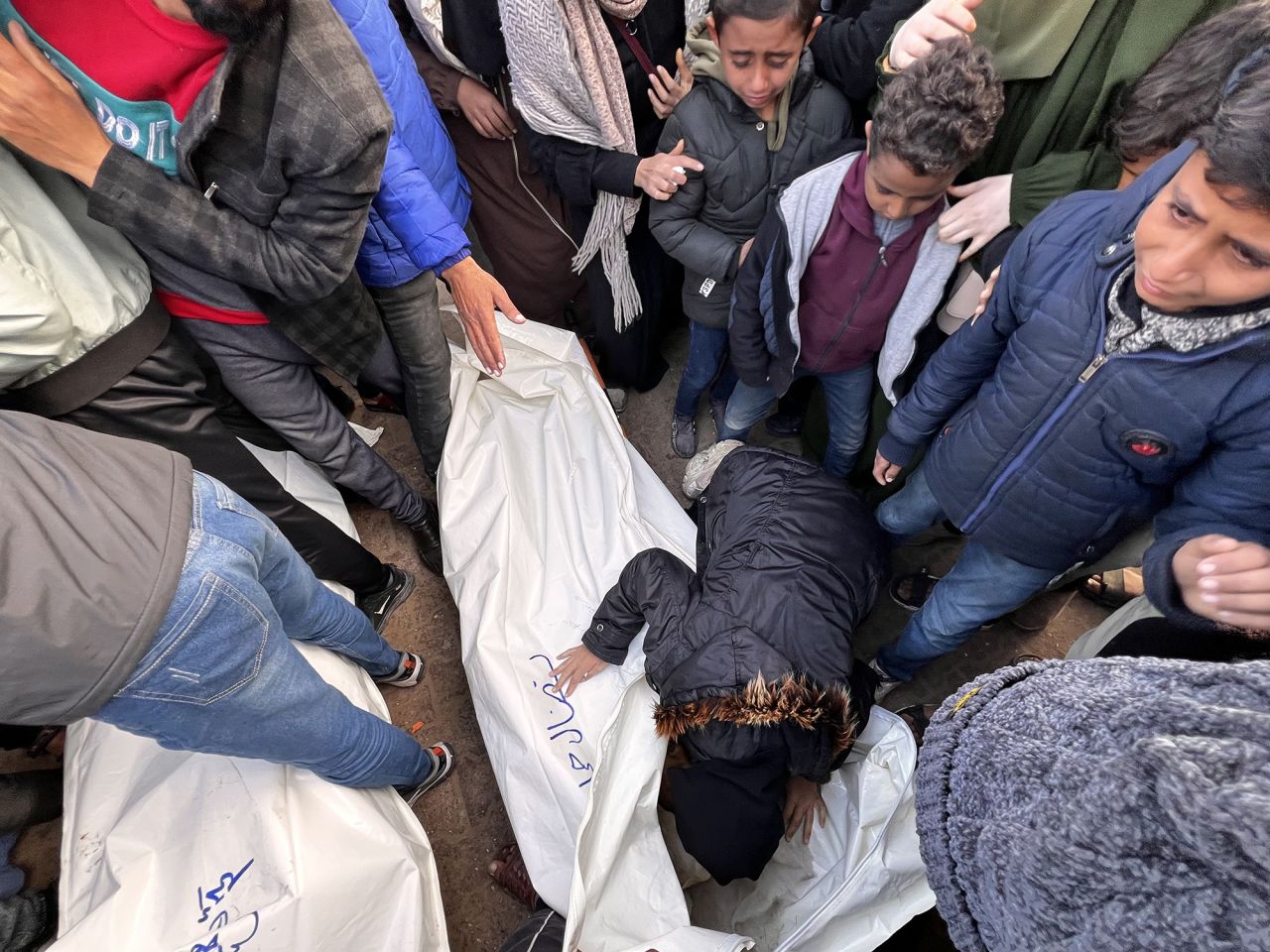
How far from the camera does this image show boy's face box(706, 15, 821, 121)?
4.19ft

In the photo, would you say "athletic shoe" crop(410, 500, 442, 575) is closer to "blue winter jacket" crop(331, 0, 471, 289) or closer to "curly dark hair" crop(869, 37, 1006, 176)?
"blue winter jacket" crop(331, 0, 471, 289)

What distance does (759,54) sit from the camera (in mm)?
1308

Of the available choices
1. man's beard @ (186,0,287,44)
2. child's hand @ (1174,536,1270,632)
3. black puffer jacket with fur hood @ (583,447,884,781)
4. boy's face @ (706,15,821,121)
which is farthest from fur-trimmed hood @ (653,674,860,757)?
man's beard @ (186,0,287,44)

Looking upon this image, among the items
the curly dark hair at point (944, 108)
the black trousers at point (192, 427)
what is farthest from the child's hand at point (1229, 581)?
the black trousers at point (192, 427)

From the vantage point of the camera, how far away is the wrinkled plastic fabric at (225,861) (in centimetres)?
110

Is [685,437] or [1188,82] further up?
[1188,82]

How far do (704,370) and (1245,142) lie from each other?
1419 millimetres

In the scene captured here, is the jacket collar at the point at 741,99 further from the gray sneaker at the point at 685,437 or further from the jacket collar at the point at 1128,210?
the gray sneaker at the point at 685,437

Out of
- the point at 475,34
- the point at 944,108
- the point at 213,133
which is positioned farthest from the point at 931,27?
the point at 213,133

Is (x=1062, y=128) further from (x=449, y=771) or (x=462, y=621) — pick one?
(x=449, y=771)

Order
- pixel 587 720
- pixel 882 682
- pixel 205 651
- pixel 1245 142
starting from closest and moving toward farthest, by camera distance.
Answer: pixel 1245 142 < pixel 205 651 < pixel 587 720 < pixel 882 682

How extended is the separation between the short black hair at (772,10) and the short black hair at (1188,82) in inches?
23.8

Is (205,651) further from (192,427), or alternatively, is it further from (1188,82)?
(1188,82)

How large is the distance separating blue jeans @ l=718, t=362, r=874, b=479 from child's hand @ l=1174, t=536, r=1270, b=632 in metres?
0.80
